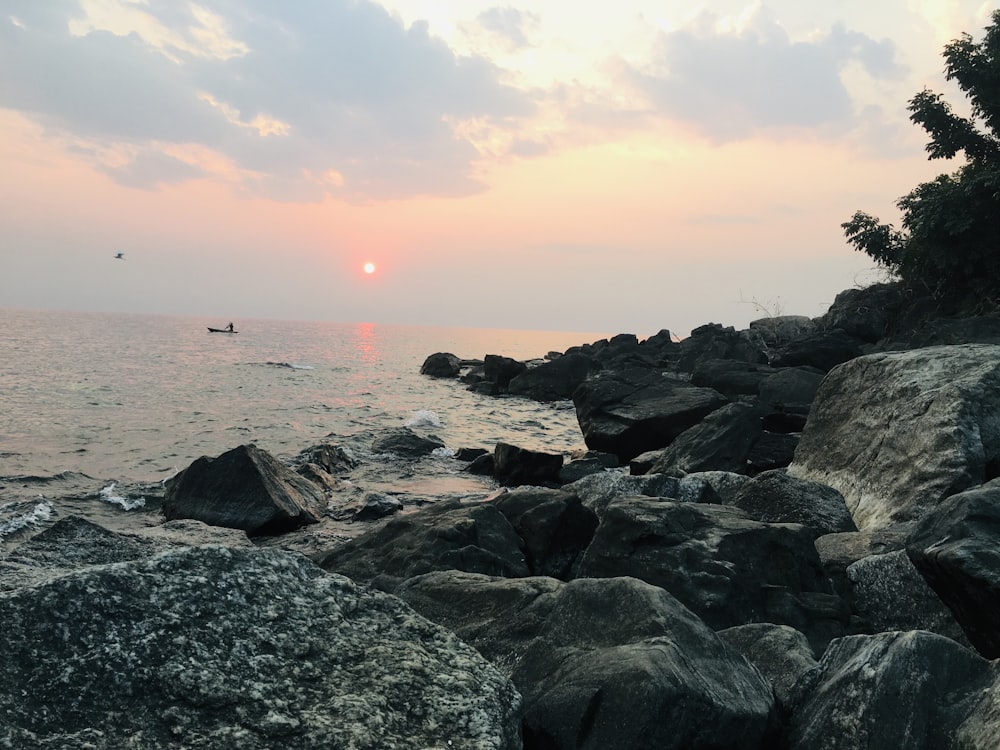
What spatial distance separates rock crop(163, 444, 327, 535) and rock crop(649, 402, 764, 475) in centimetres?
726

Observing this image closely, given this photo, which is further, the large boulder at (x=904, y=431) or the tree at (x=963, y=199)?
the tree at (x=963, y=199)

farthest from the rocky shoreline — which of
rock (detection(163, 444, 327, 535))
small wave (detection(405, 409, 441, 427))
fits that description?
small wave (detection(405, 409, 441, 427))

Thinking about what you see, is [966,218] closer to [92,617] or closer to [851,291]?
[851,291]

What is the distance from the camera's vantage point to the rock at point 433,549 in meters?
7.42

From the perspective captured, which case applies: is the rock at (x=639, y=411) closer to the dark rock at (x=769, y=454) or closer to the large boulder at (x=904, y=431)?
the dark rock at (x=769, y=454)

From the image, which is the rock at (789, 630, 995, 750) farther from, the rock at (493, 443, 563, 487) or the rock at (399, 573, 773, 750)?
the rock at (493, 443, 563, 487)

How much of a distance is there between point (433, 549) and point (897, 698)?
504cm

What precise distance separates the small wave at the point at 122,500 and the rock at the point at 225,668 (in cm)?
1260

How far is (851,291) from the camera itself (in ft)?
154

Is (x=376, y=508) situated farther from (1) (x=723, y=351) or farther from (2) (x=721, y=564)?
(1) (x=723, y=351)

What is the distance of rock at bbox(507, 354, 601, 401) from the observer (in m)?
38.8

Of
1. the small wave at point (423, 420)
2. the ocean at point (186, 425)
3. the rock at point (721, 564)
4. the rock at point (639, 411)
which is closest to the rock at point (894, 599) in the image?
the rock at point (721, 564)

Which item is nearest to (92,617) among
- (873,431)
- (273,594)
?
(273,594)

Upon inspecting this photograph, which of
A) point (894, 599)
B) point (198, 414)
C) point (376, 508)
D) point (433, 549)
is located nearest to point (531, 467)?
point (376, 508)
